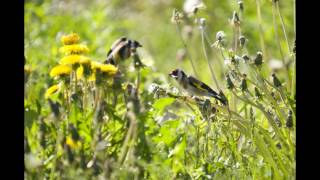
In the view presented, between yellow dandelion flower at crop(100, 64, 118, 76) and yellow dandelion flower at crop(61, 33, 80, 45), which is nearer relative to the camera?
yellow dandelion flower at crop(100, 64, 118, 76)

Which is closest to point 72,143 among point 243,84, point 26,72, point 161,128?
point 161,128

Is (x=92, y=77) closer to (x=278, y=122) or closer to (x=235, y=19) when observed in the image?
(x=235, y=19)

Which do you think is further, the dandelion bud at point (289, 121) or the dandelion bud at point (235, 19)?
the dandelion bud at point (235, 19)

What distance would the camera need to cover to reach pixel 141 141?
8.14ft

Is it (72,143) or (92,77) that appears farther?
(92,77)

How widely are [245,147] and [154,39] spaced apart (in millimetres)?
3616

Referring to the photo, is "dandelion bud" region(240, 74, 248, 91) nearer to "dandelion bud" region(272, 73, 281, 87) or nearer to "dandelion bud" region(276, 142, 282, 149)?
"dandelion bud" region(272, 73, 281, 87)

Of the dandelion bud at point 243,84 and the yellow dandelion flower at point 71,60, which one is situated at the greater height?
the yellow dandelion flower at point 71,60

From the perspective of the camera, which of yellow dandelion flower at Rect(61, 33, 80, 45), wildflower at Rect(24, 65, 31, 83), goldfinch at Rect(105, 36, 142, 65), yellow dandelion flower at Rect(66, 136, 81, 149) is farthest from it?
wildflower at Rect(24, 65, 31, 83)

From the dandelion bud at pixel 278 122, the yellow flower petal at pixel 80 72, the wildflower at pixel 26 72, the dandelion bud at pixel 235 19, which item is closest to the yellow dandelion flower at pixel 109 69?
the yellow flower petal at pixel 80 72

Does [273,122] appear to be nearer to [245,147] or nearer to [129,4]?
[245,147]

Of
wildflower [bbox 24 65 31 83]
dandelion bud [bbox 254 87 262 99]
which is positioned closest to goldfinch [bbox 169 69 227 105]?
dandelion bud [bbox 254 87 262 99]

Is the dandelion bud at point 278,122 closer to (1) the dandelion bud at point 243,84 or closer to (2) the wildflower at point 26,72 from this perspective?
(1) the dandelion bud at point 243,84

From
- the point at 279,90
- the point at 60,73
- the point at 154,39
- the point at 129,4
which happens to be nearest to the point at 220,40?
the point at 279,90
